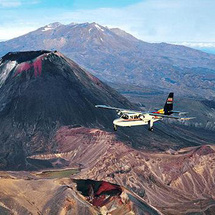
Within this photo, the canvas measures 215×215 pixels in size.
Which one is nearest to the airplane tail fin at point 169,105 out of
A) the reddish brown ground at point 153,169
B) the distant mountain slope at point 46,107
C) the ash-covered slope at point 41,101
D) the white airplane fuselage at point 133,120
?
the white airplane fuselage at point 133,120

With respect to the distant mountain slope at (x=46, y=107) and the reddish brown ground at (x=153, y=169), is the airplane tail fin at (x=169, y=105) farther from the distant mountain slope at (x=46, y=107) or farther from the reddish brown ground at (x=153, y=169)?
the distant mountain slope at (x=46, y=107)

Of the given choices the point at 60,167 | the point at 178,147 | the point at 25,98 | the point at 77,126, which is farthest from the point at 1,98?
the point at 178,147

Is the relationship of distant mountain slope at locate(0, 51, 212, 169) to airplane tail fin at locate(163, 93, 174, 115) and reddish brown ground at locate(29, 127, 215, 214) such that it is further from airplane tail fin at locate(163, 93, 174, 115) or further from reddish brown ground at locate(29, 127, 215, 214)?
airplane tail fin at locate(163, 93, 174, 115)

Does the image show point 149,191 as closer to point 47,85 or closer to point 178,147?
point 178,147

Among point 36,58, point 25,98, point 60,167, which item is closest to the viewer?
point 60,167

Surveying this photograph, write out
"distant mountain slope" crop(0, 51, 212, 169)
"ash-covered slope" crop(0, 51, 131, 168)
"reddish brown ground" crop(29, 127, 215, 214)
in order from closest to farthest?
"reddish brown ground" crop(29, 127, 215, 214), "distant mountain slope" crop(0, 51, 212, 169), "ash-covered slope" crop(0, 51, 131, 168)

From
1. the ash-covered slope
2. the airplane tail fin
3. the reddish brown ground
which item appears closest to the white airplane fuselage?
the airplane tail fin

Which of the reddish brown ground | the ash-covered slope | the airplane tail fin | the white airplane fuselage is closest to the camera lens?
the white airplane fuselage

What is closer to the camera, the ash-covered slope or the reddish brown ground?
the reddish brown ground
